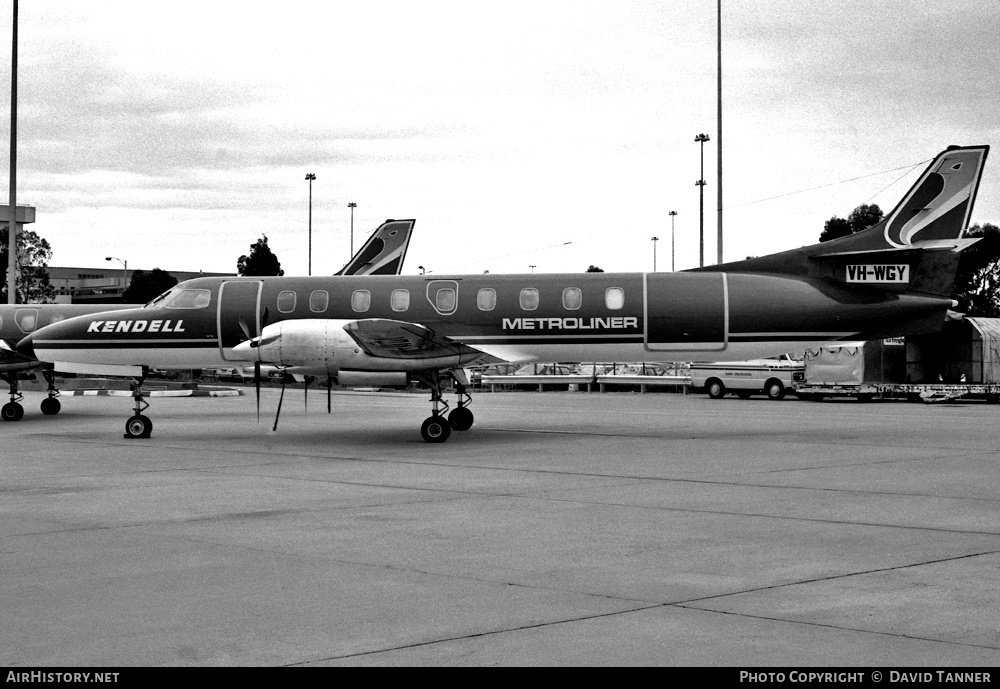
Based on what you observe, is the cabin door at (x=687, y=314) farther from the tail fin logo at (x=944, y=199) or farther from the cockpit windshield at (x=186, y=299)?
the cockpit windshield at (x=186, y=299)

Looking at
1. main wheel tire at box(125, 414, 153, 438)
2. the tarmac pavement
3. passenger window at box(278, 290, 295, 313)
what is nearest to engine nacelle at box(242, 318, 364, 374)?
the tarmac pavement

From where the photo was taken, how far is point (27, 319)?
105 ft

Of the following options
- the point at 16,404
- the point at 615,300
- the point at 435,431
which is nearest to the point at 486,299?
the point at 615,300

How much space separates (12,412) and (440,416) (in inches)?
554

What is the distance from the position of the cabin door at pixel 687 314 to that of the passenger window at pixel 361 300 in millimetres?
6340

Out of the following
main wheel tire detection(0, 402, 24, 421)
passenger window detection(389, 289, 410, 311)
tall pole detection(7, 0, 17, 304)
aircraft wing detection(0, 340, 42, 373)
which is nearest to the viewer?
passenger window detection(389, 289, 410, 311)

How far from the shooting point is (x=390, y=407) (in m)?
34.5

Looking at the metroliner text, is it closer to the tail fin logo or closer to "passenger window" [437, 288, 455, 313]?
"passenger window" [437, 288, 455, 313]

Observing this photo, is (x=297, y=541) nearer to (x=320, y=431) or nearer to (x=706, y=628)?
(x=706, y=628)

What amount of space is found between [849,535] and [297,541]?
210 inches

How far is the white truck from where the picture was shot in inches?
1602

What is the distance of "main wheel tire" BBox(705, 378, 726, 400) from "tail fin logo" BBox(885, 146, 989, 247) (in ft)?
62.6

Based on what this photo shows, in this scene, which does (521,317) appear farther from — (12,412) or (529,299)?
(12,412)

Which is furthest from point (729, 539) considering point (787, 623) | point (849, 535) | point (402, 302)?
point (402, 302)
